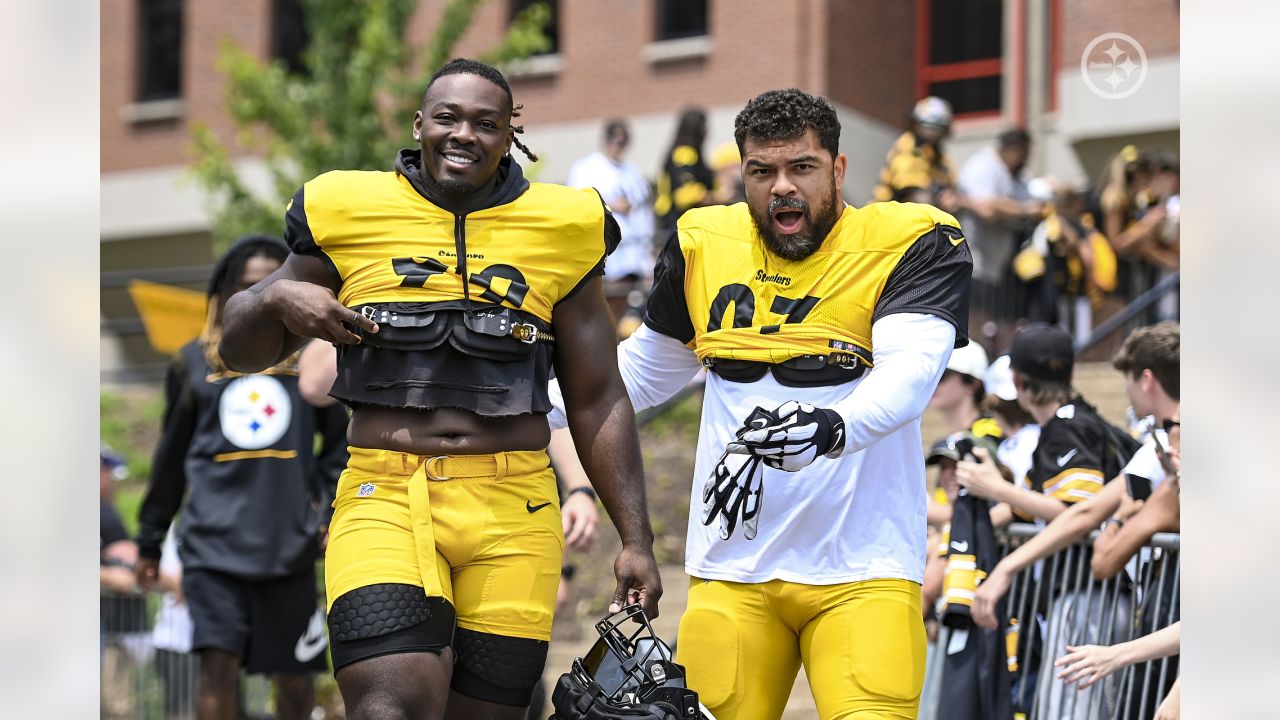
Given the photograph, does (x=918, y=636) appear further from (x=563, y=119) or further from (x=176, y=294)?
(x=563, y=119)

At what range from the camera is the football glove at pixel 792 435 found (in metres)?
4.26

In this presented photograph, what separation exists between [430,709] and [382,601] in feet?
0.96

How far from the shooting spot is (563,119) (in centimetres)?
2148

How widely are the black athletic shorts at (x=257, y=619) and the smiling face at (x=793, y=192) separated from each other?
344 cm

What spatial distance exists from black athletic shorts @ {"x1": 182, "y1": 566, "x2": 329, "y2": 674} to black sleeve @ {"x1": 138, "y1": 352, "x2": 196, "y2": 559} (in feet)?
1.81

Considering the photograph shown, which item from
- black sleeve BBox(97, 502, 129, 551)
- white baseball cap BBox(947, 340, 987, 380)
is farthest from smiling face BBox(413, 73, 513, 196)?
black sleeve BBox(97, 502, 129, 551)

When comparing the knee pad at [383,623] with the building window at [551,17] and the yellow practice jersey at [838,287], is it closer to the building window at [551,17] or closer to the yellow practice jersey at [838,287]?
the yellow practice jersey at [838,287]

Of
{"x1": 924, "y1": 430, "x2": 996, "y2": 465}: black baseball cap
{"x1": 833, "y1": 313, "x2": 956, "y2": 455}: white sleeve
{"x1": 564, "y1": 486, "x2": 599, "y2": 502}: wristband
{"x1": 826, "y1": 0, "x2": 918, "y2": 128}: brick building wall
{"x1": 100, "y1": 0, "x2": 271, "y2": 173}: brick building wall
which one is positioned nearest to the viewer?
{"x1": 833, "y1": 313, "x2": 956, "y2": 455}: white sleeve

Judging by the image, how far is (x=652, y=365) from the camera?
207 inches

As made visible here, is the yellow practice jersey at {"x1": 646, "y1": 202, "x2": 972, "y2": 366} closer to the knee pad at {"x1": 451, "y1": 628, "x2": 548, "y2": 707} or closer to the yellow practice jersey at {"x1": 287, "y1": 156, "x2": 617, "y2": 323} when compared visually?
the yellow practice jersey at {"x1": 287, "y1": 156, "x2": 617, "y2": 323}

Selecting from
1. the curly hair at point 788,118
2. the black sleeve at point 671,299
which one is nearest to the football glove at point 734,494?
the black sleeve at point 671,299

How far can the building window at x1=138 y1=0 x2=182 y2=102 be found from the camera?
972 inches

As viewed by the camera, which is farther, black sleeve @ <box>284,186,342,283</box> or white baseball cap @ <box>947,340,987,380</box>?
white baseball cap @ <box>947,340,987,380</box>

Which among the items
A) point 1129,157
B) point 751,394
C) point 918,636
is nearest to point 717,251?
point 751,394
